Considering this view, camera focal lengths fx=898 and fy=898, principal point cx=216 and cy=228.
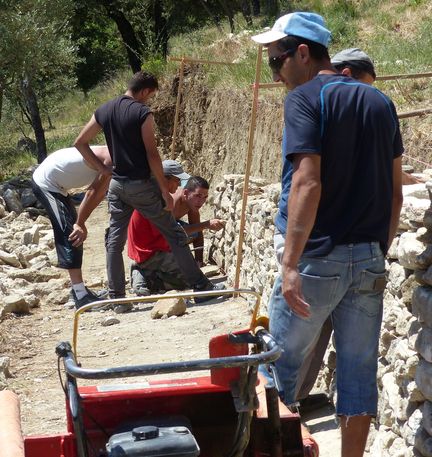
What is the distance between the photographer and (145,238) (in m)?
8.21

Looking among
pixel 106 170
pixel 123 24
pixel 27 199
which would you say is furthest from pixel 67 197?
pixel 123 24

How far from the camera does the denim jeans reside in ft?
11.4

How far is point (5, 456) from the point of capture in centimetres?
365

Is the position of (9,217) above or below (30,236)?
below

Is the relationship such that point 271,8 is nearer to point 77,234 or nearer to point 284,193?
point 77,234

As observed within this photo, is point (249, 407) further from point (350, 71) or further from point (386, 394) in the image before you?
point (350, 71)

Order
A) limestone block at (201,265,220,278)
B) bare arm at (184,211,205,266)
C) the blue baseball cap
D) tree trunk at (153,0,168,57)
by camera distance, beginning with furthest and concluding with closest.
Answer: tree trunk at (153,0,168,57)
limestone block at (201,265,220,278)
bare arm at (184,211,205,266)
the blue baseball cap

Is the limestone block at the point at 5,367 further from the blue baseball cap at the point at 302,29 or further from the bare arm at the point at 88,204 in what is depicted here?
the blue baseball cap at the point at 302,29

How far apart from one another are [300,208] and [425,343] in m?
0.87

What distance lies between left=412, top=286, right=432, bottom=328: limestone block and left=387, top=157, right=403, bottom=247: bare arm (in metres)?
0.28

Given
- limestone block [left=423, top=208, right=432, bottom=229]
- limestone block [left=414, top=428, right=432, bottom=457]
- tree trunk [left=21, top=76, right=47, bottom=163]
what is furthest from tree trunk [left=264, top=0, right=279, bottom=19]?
limestone block [left=414, top=428, right=432, bottom=457]

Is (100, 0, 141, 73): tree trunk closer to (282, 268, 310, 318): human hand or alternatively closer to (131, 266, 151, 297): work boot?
(131, 266, 151, 297): work boot

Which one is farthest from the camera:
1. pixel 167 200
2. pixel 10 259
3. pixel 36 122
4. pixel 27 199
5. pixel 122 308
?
pixel 36 122

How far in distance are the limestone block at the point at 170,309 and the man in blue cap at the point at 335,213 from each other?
385cm
